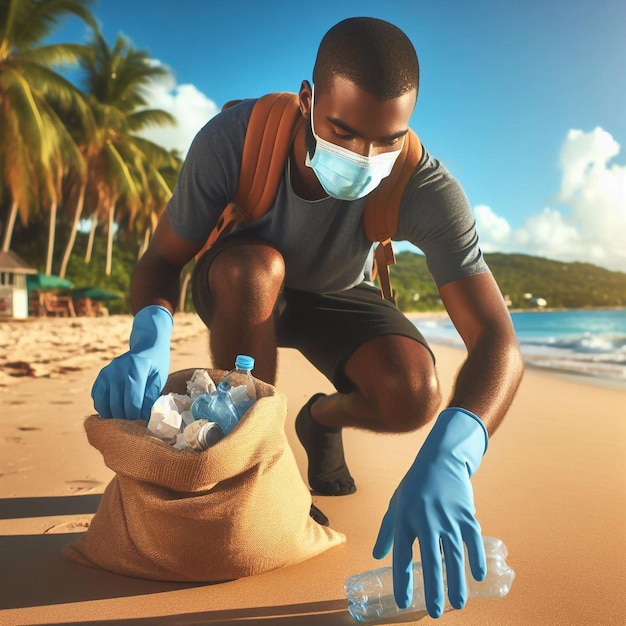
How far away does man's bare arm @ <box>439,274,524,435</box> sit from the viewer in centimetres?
140

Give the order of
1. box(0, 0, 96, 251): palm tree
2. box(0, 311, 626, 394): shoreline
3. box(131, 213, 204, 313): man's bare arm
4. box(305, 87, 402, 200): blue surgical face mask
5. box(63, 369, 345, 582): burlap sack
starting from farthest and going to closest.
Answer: box(0, 0, 96, 251): palm tree, box(0, 311, 626, 394): shoreline, box(131, 213, 204, 313): man's bare arm, box(305, 87, 402, 200): blue surgical face mask, box(63, 369, 345, 582): burlap sack

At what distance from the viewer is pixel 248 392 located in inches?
58.9

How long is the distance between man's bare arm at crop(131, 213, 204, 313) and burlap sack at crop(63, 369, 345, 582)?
1.72 feet

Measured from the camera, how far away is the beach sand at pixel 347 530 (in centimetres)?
132

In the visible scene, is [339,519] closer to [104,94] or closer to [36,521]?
[36,521]

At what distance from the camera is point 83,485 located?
85.1 inches

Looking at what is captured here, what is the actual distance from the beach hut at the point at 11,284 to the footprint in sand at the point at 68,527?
13.9 metres

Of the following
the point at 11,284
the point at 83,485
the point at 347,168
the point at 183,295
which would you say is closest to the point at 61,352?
the point at 83,485

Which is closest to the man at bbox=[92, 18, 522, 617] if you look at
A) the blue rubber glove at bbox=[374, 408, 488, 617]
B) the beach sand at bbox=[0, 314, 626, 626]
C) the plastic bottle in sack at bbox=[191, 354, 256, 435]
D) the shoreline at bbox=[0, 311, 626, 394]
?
the blue rubber glove at bbox=[374, 408, 488, 617]

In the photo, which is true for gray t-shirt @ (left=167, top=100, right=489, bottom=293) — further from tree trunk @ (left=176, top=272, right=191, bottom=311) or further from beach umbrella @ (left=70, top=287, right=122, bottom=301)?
tree trunk @ (left=176, top=272, right=191, bottom=311)

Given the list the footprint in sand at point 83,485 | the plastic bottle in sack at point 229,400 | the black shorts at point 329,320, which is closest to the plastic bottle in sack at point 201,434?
the plastic bottle in sack at point 229,400

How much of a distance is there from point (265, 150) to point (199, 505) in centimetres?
104

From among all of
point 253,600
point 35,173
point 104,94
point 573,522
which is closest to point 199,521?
point 253,600

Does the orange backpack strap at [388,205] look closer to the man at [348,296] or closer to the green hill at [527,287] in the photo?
the man at [348,296]
